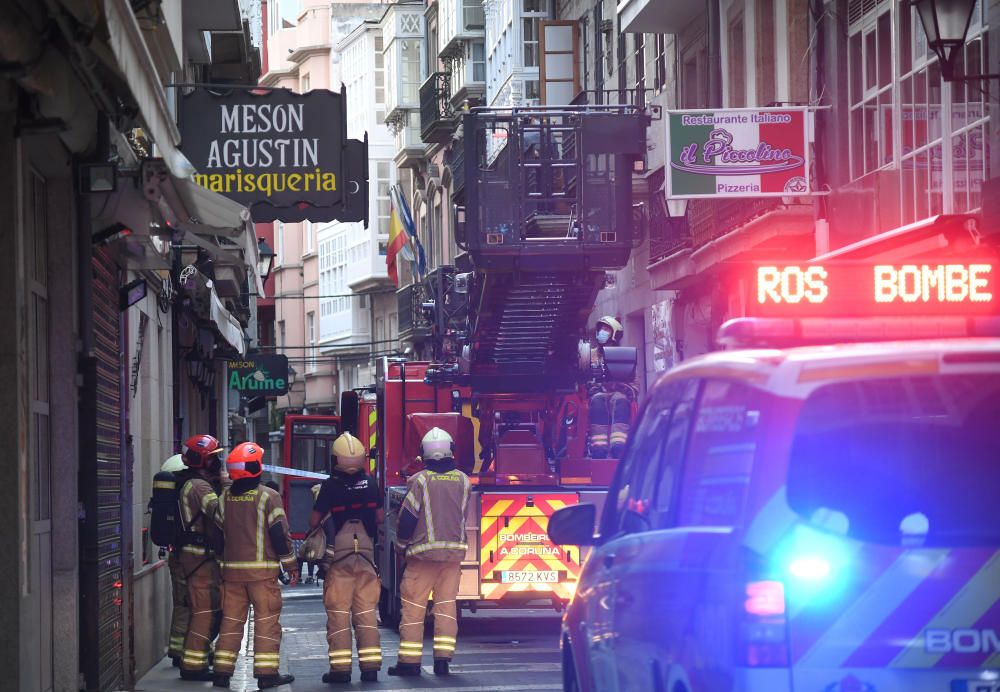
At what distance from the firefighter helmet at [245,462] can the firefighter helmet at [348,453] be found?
0.80 meters

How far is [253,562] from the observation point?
1382cm

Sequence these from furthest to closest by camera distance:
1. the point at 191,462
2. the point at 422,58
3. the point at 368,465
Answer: the point at 422,58 < the point at 368,465 < the point at 191,462

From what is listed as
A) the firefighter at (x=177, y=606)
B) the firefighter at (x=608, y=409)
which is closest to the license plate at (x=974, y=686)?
the firefighter at (x=177, y=606)

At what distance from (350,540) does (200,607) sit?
1280 millimetres

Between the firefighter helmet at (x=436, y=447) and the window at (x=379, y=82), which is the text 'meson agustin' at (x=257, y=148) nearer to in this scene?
the firefighter helmet at (x=436, y=447)

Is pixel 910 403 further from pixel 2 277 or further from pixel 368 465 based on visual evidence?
pixel 368 465

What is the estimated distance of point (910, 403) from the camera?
5.39 meters

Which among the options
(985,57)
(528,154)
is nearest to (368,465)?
(528,154)

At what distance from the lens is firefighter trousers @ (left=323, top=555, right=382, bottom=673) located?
14.0m

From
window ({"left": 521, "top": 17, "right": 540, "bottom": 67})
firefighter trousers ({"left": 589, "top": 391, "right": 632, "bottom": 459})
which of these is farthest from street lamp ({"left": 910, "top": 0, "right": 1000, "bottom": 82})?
window ({"left": 521, "top": 17, "right": 540, "bottom": 67})

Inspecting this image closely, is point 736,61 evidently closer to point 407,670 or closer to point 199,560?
point 407,670

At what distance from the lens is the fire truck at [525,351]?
16.7 m

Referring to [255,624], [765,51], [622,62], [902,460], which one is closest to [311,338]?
[622,62]

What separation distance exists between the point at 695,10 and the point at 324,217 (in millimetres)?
14039
